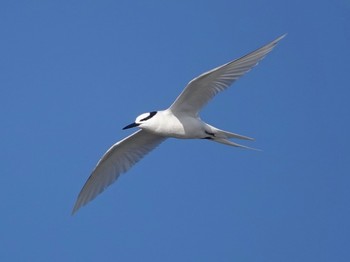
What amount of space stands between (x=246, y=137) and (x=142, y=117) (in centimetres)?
166

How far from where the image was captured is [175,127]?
11.1 metres

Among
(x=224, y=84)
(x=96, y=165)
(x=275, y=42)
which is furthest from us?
(x=96, y=165)

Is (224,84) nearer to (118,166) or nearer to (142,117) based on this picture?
(142,117)

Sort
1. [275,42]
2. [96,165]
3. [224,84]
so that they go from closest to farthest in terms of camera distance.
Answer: [275,42] < [224,84] < [96,165]

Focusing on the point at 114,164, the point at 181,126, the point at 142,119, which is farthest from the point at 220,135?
the point at 114,164

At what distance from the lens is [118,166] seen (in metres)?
12.4

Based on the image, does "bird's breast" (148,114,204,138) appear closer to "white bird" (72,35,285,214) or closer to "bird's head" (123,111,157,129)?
"white bird" (72,35,285,214)

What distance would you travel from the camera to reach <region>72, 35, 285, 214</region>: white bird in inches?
416

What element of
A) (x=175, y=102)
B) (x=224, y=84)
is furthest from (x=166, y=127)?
(x=224, y=84)

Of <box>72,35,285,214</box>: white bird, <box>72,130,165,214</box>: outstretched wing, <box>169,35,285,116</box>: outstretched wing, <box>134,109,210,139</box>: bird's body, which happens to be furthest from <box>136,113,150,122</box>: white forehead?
<box>72,130,165,214</box>: outstretched wing

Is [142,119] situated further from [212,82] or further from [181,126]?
[212,82]

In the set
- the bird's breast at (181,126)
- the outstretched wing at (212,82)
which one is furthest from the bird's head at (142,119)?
the outstretched wing at (212,82)

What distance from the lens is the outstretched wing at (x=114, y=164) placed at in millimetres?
12266

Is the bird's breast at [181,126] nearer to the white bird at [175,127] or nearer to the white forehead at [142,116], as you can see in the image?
the white bird at [175,127]
